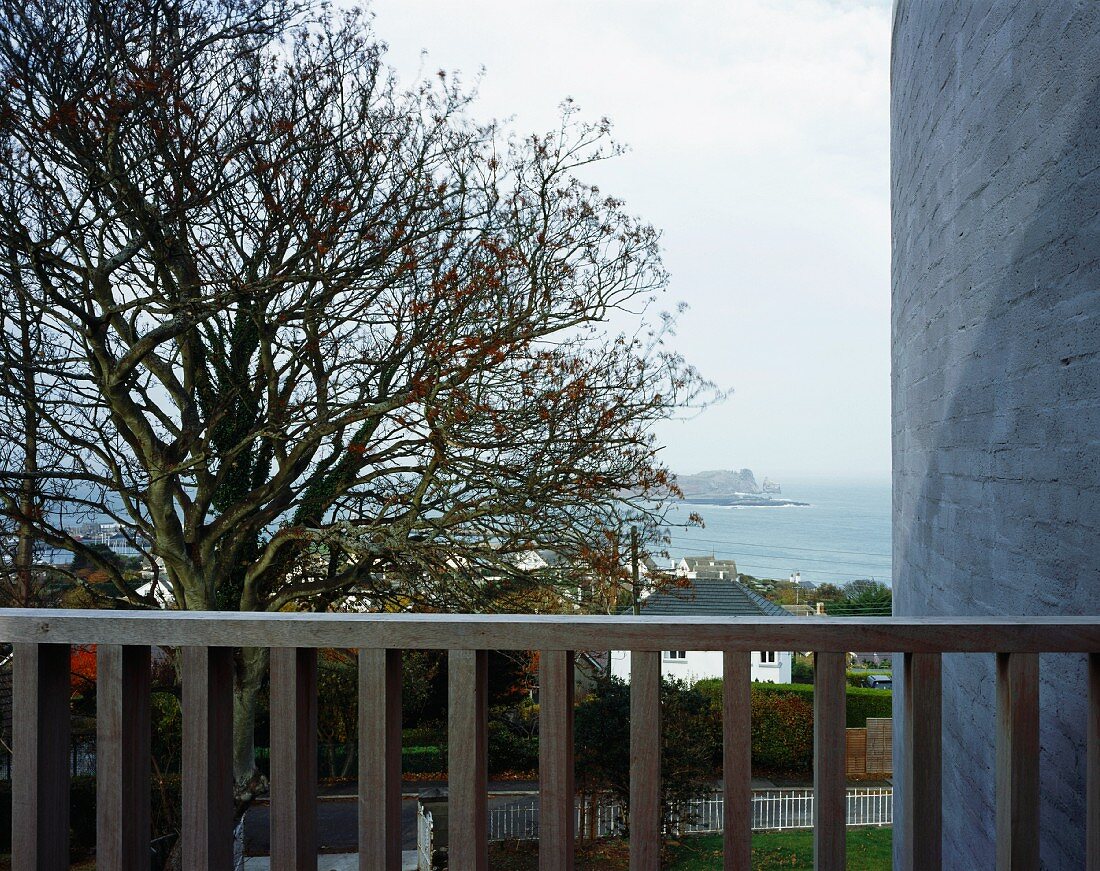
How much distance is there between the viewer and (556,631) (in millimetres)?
1099

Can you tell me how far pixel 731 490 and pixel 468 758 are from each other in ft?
40.2

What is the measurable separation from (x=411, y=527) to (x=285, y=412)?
1609 mm

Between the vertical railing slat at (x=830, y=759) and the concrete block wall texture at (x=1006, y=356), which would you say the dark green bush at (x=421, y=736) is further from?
the vertical railing slat at (x=830, y=759)

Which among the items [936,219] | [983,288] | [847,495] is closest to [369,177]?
[936,219]

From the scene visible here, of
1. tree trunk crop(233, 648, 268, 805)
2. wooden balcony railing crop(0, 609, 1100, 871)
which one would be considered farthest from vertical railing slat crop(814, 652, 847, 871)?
tree trunk crop(233, 648, 268, 805)

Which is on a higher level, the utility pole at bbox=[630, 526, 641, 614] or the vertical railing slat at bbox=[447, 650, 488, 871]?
the vertical railing slat at bbox=[447, 650, 488, 871]

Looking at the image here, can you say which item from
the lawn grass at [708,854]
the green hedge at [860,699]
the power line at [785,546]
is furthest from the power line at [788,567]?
the lawn grass at [708,854]

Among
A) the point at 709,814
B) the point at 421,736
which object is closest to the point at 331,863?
the point at 421,736

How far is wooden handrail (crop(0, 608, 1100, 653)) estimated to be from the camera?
1.05 m

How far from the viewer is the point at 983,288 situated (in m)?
1.90

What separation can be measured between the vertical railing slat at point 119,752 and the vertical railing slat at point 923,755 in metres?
1.04

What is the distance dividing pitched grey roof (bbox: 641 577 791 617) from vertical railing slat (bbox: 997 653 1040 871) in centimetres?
706

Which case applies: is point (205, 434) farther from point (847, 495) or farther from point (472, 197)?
point (847, 495)

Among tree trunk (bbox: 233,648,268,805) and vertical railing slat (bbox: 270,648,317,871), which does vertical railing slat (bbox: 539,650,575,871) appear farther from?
tree trunk (bbox: 233,648,268,805)
